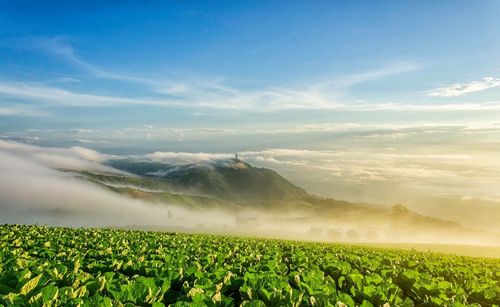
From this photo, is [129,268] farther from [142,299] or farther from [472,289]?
[472,289]

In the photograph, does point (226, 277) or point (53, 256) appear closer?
point (226, 277)

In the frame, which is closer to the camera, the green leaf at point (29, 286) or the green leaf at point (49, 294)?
the green leaf at point (49, 294)

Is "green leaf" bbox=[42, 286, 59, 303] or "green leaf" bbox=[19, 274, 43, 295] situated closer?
"green leaf" bbox=[42, 286, 59, 303]

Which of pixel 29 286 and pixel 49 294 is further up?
pixel 49 294

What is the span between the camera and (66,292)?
24.8 feet

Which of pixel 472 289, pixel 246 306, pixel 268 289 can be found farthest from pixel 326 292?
pixel 472 289

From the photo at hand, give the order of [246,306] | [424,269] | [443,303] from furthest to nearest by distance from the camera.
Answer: [424,269] → [443,303] → [246,306]

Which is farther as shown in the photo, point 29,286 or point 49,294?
point 29,286

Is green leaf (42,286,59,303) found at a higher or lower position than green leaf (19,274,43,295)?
higher

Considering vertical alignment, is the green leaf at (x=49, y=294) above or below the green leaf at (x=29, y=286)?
above

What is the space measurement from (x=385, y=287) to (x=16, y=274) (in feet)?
25.5

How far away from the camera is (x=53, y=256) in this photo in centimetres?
1675

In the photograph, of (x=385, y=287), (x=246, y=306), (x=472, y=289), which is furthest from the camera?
(x=472, y=289)

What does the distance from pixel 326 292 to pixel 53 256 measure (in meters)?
11.6
